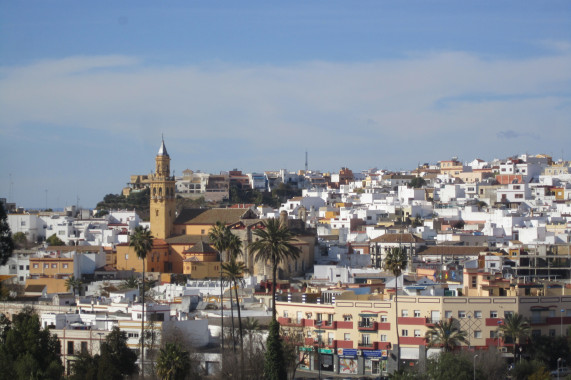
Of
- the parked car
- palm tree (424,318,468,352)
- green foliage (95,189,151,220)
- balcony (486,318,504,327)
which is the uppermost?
green foliage (95,189,151,220)

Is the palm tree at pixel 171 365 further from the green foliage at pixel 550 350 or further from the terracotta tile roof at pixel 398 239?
the terracotta tile roof at pixel 398 239

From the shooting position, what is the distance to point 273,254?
2281 inches

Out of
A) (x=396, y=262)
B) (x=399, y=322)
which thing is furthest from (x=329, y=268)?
(x=399, y=322)

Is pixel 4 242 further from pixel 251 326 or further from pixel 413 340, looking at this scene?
pixel 413 340

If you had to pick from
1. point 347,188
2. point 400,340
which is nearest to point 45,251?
point 400,340

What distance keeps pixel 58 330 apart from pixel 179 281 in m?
31.5

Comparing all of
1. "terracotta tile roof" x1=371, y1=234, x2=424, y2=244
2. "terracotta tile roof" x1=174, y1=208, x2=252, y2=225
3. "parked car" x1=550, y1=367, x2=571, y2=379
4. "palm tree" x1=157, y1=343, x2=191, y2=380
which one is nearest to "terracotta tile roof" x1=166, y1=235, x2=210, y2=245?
"terracotta tile roof" x1=174, y1=208, x2=252, y2=225

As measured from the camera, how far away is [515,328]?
52.7m

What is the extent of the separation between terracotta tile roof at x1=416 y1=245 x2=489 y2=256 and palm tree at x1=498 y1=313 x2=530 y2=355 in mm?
35963

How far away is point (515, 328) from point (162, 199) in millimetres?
54119

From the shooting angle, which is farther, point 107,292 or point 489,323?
point 107,292

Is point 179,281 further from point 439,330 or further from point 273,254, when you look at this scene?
point 439,330

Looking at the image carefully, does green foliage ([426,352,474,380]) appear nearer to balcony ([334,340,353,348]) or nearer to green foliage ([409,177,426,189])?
balcony ([334,340,353,348])

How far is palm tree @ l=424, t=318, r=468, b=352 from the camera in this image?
172 feet
